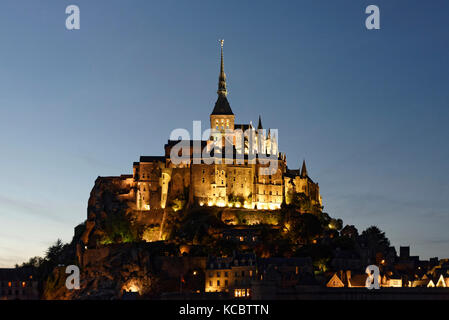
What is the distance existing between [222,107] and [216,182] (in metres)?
19.1

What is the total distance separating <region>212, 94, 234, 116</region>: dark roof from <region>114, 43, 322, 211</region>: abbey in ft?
21.3

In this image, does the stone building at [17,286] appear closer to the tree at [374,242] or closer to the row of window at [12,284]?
the row of window at [12,284]

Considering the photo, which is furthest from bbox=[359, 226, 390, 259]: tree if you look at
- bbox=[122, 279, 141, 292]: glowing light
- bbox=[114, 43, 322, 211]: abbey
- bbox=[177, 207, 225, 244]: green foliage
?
bbox=[122, 279, 141, 292]: glowing light

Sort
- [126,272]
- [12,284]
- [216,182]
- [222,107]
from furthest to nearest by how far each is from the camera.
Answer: [222,107], [216,182], [12,284], [126,272]

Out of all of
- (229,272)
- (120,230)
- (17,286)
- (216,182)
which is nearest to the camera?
(229,272)

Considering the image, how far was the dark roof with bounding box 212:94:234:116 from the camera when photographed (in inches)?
6014

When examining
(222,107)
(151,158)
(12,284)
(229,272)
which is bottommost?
(12,284)

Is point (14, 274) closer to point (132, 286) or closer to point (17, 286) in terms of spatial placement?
point (17, 286)

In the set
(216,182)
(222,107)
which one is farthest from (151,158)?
(222,107)

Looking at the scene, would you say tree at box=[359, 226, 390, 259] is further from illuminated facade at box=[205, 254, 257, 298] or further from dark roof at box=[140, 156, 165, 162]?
dark roof at box=[140, 156, 165, 162]

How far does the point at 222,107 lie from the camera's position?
6053 inches

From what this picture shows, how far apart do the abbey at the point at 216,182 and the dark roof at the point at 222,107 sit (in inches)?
256
